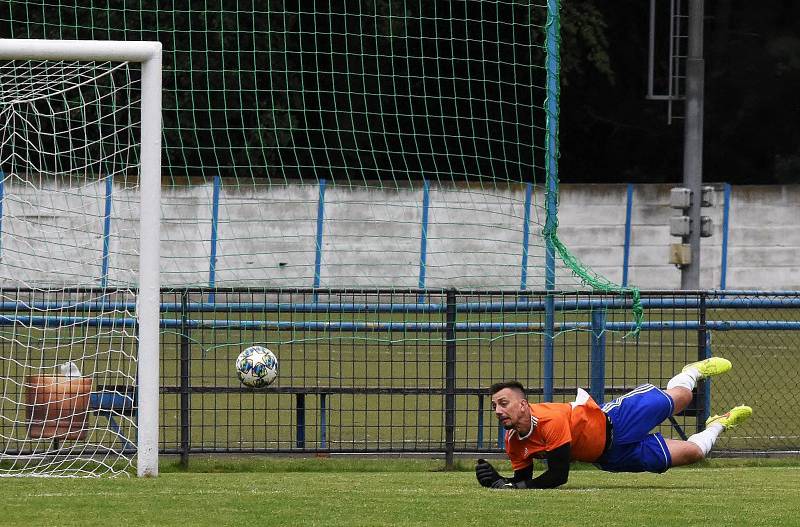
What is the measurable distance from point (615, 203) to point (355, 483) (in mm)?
18365

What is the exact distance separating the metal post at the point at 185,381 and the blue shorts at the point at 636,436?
3.09 meters

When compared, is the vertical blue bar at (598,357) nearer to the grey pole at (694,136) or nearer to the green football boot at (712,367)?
the green football boot at (712,367)

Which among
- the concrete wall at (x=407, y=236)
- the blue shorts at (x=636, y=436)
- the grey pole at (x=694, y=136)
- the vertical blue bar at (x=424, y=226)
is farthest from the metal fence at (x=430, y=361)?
the grey pole at (x=694, y=136)

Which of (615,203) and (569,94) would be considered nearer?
(615,203)

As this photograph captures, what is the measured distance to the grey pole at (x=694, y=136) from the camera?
883 inches

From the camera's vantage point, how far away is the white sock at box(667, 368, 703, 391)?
9.50 metres

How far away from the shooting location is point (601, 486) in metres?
9.16

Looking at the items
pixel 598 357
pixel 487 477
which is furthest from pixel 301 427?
pixel 487 477

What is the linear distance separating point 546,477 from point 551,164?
279 cm

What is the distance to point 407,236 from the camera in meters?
22.2

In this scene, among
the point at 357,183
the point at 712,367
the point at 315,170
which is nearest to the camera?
the point at 712,367

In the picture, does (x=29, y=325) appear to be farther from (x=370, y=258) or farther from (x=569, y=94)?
(x=569, y=94)

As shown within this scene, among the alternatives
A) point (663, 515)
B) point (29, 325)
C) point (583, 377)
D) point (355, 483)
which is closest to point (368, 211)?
point (583, 377)

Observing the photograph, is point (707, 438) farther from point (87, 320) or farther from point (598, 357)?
point (87, 320)
